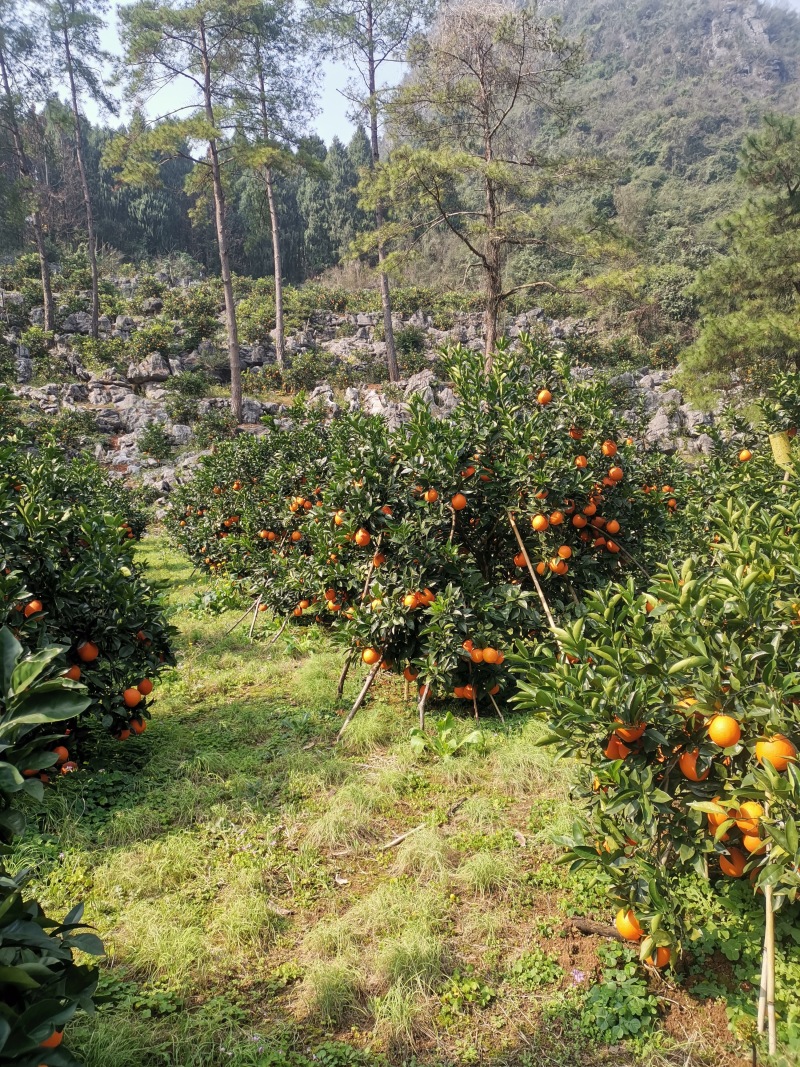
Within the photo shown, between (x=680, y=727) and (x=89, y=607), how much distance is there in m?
2.78

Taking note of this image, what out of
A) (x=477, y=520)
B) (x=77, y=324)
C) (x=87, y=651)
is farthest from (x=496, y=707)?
(x=77, y=324)

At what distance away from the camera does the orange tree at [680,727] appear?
5.33 feet

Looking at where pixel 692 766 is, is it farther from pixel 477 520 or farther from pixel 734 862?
pixel 477 520

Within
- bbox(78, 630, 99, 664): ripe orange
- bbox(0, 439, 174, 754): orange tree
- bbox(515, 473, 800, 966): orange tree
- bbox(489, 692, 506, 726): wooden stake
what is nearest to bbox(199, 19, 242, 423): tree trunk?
bbox(0, 439, 174, 754): orange tree

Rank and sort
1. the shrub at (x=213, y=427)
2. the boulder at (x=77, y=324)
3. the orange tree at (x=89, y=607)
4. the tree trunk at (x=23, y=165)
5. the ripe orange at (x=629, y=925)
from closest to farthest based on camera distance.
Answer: the ripe orange at (x=629, y=925) < the orange tree at (x=89, y=607) < the shrub at (x=213, y=427) < the tree trunk at (x=23, y=165) < the boulder at (x=77, y=324)

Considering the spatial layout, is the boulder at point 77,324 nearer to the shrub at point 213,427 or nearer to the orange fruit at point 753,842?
the shrub at point 213,427

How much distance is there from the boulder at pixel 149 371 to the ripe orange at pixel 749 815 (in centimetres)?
1793

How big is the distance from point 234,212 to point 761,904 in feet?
113

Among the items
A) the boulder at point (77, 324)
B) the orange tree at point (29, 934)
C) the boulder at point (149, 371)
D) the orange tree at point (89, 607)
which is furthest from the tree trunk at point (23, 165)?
the orange tree at point (29, 934)

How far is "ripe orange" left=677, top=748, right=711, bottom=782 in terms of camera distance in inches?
67.2

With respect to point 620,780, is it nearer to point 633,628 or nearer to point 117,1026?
point 633,628

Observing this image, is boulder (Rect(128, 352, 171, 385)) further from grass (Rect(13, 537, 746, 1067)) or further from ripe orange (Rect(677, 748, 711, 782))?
ripe orange (Rect(677, 748, 711, 782))

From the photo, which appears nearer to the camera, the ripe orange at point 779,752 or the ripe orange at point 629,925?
the ripe orange at point 779,752

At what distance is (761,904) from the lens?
78.9 inches
